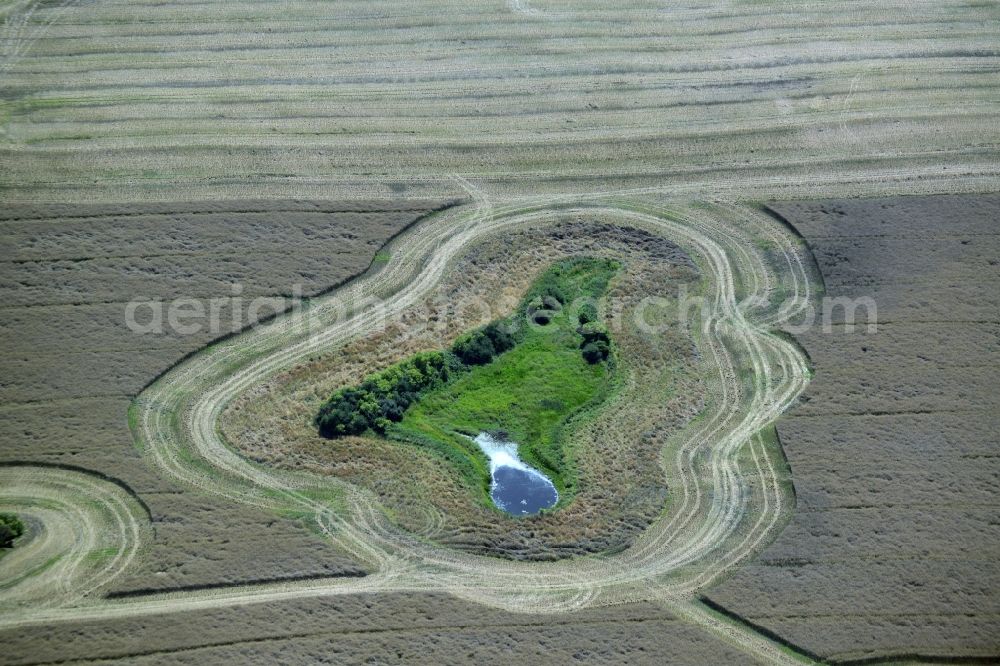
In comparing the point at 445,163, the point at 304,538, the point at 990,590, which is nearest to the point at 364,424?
the point at 304,538

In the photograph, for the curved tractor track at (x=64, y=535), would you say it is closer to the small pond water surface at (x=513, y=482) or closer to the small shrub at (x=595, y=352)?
the small pond water surface at (x=513, y=482)

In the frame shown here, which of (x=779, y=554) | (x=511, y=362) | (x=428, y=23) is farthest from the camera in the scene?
(x=428, y=23)

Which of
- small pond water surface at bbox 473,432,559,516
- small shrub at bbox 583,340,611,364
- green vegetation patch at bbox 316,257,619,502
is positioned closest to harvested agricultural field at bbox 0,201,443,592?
green vegetation patch at bbox 316,257,619,502

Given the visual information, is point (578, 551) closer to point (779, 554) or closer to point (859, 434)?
point (779, 554)

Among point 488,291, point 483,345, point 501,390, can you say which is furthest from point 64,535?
point 488,291

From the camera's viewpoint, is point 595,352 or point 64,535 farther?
point 595,352

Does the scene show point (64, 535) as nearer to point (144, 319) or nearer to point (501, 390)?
point (144, 319)
